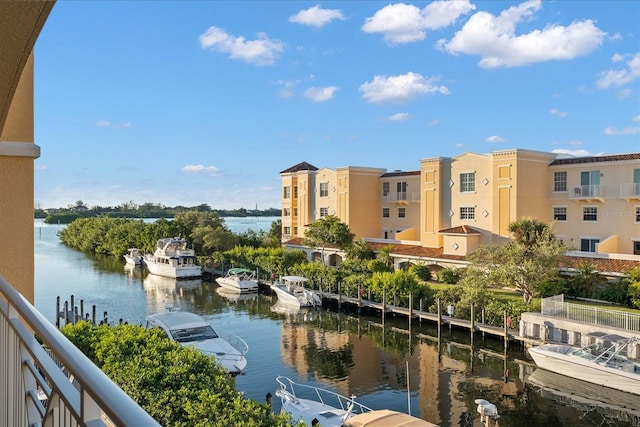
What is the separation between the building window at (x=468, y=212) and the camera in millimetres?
35181

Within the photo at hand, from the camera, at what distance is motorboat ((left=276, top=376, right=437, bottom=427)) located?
11.5m

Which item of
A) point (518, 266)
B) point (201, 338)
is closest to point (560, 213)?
point (518, 266)

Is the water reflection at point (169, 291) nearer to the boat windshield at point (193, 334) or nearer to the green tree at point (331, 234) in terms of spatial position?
the boat windshield at point (193, 334)

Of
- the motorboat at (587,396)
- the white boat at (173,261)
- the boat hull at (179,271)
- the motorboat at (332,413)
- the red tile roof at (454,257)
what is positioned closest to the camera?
the motorboat at (332,413)

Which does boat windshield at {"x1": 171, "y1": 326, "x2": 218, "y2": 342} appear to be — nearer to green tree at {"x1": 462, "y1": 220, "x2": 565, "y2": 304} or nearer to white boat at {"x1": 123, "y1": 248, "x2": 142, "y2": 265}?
green tree at {"x1": 462, "y1": 220, "x2": 565, "y2": 304}

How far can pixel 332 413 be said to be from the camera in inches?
548

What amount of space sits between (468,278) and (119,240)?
5132cm

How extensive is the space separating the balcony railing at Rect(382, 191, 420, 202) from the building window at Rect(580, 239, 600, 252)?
12.8 meters

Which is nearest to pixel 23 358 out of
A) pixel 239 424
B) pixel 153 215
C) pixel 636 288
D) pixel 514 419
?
pixel 239 424

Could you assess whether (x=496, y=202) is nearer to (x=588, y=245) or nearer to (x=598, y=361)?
(x=588, y=245)

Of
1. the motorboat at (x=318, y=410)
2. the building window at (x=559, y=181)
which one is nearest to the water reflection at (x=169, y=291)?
the motorboat at (x=318, y=410)

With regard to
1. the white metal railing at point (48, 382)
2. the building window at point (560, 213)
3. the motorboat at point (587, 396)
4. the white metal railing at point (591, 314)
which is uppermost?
the building window at point (560, 213)

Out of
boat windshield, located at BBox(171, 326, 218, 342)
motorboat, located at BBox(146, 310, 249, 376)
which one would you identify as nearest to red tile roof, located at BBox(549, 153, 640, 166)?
motorboat, located at BBox(146, 310, 249, 376)

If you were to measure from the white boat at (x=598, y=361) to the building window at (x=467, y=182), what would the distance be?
16831mm
